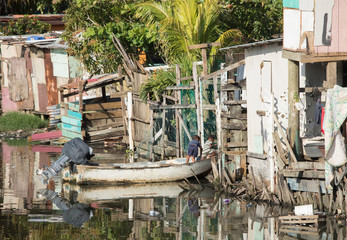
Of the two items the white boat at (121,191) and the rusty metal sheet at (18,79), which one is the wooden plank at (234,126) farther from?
the rusty metal sheet at (18,79)

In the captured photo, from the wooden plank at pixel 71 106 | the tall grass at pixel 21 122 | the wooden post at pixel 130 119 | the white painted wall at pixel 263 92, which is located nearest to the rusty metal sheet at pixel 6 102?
the tall grass at pixel 21 122

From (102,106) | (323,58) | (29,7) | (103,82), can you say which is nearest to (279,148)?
(323,58)

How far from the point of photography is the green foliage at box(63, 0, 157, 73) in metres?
24.3

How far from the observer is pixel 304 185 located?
14.1 m

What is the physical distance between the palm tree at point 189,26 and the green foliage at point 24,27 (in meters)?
14.3

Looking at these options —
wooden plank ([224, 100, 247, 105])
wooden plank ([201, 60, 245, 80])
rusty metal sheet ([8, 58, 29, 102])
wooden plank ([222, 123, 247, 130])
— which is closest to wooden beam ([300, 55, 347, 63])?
wooden plank ([201, 60, 245, 80])

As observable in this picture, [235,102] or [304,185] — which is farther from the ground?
[235,102]

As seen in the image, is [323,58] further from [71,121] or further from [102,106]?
[71,121]

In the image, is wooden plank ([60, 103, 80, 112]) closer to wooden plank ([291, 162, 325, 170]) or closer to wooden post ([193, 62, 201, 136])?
wooden post ([193, 62, 201, 136])

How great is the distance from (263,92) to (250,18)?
8.30 m

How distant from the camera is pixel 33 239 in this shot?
12.4 metres

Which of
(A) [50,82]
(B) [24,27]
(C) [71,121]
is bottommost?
(C) [71,121]

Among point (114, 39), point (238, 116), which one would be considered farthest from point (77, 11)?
point (238, 116)

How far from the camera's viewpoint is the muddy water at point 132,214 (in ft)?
41.8
